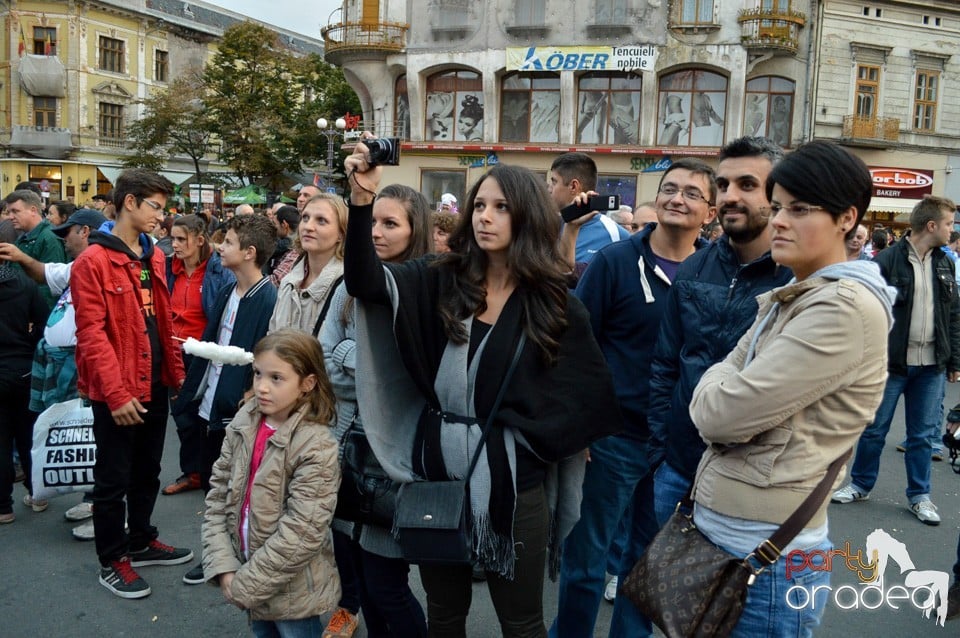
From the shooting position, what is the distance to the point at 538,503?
2.73 m

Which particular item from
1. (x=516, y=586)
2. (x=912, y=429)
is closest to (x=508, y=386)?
(x=516, y=586)

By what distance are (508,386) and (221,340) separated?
2703mm

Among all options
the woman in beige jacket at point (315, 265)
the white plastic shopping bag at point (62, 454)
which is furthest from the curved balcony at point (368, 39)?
the woman in beige jacket at point (315, 265)

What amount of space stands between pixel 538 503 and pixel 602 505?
0.85 metres

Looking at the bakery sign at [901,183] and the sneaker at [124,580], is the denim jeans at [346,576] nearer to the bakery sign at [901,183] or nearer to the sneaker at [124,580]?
the sneaker at [124,580]

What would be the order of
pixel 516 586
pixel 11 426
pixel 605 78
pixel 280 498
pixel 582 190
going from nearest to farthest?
pixel 516 586, pixel 280 498, pixel 582 190, pixel 11 426, pixel 605 78

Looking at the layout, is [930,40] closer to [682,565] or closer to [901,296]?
[901,296]

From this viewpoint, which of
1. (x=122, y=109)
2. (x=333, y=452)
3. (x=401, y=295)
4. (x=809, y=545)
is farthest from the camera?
(x=122, y=109)

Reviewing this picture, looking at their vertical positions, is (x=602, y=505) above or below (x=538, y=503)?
below

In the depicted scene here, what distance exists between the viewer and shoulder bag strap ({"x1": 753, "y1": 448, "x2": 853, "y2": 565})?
2.11m

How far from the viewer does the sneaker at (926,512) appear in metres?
5.68

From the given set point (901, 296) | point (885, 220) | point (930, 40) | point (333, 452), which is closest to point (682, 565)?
point (333, 452)

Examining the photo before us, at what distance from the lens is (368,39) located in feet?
98.6

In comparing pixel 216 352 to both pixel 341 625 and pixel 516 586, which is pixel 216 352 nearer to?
pixel 341 625
